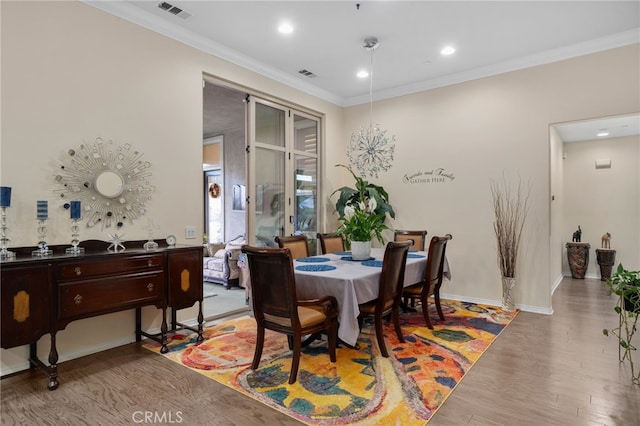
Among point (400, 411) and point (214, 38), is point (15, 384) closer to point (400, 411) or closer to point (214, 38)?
point (400, 411)

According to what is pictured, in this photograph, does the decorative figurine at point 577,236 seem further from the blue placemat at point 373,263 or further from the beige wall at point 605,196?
the blue placemat at point 373,263

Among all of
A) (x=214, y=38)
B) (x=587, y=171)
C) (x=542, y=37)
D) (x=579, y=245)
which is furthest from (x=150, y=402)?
(x=587, y=171)

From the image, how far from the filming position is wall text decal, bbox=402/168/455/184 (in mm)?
5391

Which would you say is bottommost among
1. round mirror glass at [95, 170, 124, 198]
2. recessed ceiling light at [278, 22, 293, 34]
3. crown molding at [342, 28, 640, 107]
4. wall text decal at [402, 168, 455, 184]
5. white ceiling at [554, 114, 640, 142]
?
round mirror glass at [95, 170, 124, 198]

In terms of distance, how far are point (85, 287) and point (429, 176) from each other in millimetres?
4608

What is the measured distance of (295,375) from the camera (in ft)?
8.70

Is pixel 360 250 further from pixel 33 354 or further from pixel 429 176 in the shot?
pixel 33 354

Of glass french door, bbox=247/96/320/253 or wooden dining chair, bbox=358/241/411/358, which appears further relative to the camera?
glass french door, bbox=247/96/320/253

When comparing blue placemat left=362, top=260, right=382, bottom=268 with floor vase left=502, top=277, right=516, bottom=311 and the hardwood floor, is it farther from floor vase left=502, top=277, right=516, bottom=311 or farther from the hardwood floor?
floor vase left=502, top=277, right=516, bottom=311

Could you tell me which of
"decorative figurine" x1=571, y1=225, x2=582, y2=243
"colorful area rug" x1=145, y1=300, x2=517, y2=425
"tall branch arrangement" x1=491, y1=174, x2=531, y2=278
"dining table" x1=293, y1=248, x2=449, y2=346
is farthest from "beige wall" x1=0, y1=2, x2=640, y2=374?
"decorative figurine" x1=571, y1=225, x2=582, y2=243

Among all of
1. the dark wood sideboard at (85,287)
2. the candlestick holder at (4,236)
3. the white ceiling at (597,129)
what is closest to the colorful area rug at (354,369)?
the dark wood sideboard at (85,287)

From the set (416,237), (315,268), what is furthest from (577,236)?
(315,268)

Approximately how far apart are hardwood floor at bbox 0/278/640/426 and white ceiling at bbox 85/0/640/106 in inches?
129

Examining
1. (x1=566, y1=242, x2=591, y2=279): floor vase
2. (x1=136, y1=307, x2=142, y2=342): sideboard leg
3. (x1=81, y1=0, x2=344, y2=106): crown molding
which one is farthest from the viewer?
(x1=566, y1=242, x2=591, y2=279): floor vase
